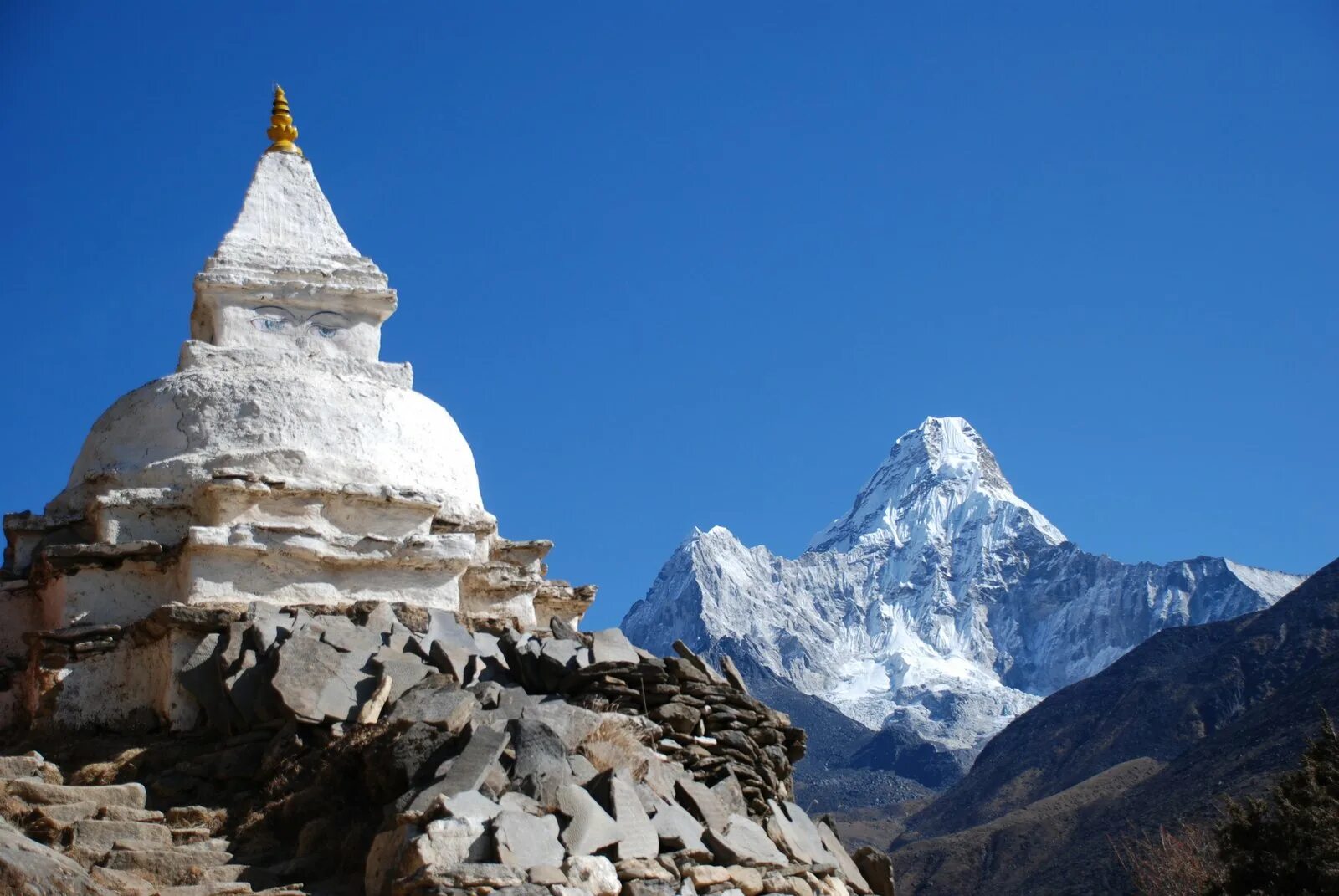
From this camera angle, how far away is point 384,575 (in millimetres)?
17641

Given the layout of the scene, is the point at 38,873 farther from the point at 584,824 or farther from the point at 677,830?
the point at 677,830

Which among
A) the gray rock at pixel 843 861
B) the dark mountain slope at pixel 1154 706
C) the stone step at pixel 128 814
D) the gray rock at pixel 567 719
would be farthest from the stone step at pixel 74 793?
the dark mountain slope at pixel 1154 706

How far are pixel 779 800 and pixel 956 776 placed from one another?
104 m

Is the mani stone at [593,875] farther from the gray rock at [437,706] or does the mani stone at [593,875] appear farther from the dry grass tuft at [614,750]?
the gray rock at [437,706]

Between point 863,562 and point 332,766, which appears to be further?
point 863,562

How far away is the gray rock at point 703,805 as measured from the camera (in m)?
12.9

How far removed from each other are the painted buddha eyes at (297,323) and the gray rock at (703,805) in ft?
27.2

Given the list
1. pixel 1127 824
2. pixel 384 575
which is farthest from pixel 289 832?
pixel 1127 824

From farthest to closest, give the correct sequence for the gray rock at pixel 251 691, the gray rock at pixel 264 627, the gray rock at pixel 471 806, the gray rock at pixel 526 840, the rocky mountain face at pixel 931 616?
the rocky mountain face at pixel 931 616, the gray rock at pixel 264 627, the gray rock at pixel 251 691, the gray rock at pixel 471 806, the gray rock at pixel 526 840

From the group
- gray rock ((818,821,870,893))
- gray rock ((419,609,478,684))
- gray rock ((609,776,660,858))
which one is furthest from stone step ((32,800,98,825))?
gray rock ((818,821,870,893))

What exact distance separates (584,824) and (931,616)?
590 feet

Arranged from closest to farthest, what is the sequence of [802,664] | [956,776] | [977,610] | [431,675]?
[431,675], [956,776], [802,664], [977,610]

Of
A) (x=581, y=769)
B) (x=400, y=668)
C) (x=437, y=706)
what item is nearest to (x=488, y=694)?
(x=437, y=706)

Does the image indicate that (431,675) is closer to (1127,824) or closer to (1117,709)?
(1127,824)
